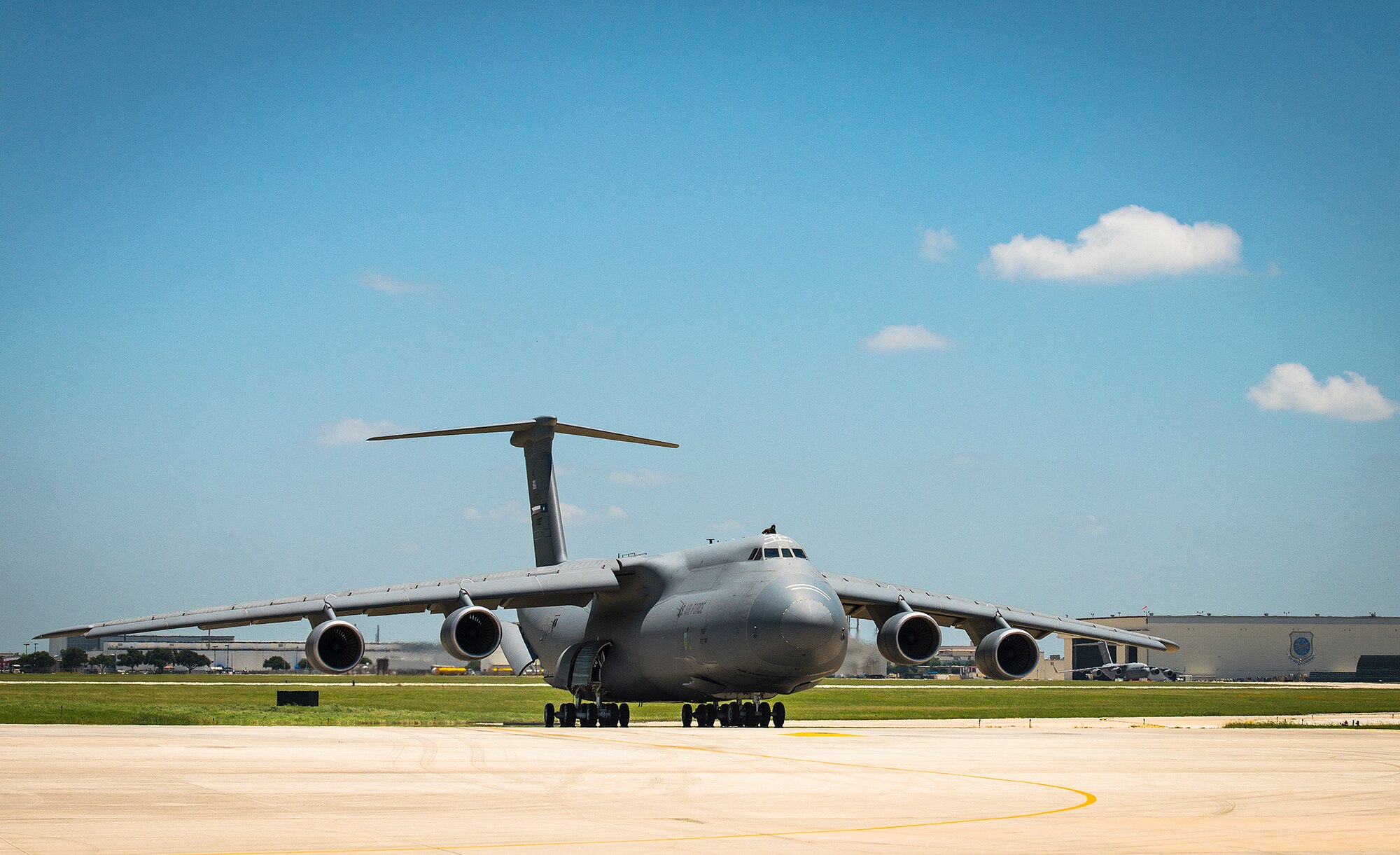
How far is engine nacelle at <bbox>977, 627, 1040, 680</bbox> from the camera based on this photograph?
2939 cm

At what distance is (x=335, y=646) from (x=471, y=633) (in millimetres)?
2573

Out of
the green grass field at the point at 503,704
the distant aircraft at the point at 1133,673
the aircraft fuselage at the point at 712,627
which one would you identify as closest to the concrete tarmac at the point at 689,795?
the aircraft fuselage at the point at 712,627

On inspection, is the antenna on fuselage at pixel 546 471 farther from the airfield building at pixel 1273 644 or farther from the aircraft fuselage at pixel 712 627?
the airfield building at pixel 1273 644

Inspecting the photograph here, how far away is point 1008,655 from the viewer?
97.3ft

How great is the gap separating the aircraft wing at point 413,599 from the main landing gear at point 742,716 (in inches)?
141

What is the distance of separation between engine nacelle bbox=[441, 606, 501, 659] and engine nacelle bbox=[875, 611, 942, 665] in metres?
7.77

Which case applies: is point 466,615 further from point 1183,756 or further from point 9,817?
point 9,817

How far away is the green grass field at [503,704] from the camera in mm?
31797

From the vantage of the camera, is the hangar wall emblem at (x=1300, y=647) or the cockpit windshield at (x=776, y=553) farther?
the hangar wall emblem at (x=1300, y=647)

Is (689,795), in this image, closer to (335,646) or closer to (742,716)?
(742,716)

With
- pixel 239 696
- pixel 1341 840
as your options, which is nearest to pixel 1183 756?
pixel 1341 840

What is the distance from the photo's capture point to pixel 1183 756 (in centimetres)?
1844

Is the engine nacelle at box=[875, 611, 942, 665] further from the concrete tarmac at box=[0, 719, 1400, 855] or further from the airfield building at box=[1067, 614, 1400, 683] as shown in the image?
the airfield building at box=[1067, 614, 1400, 683]

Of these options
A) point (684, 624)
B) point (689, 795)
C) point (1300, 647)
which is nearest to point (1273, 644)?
point (1300, 647)
